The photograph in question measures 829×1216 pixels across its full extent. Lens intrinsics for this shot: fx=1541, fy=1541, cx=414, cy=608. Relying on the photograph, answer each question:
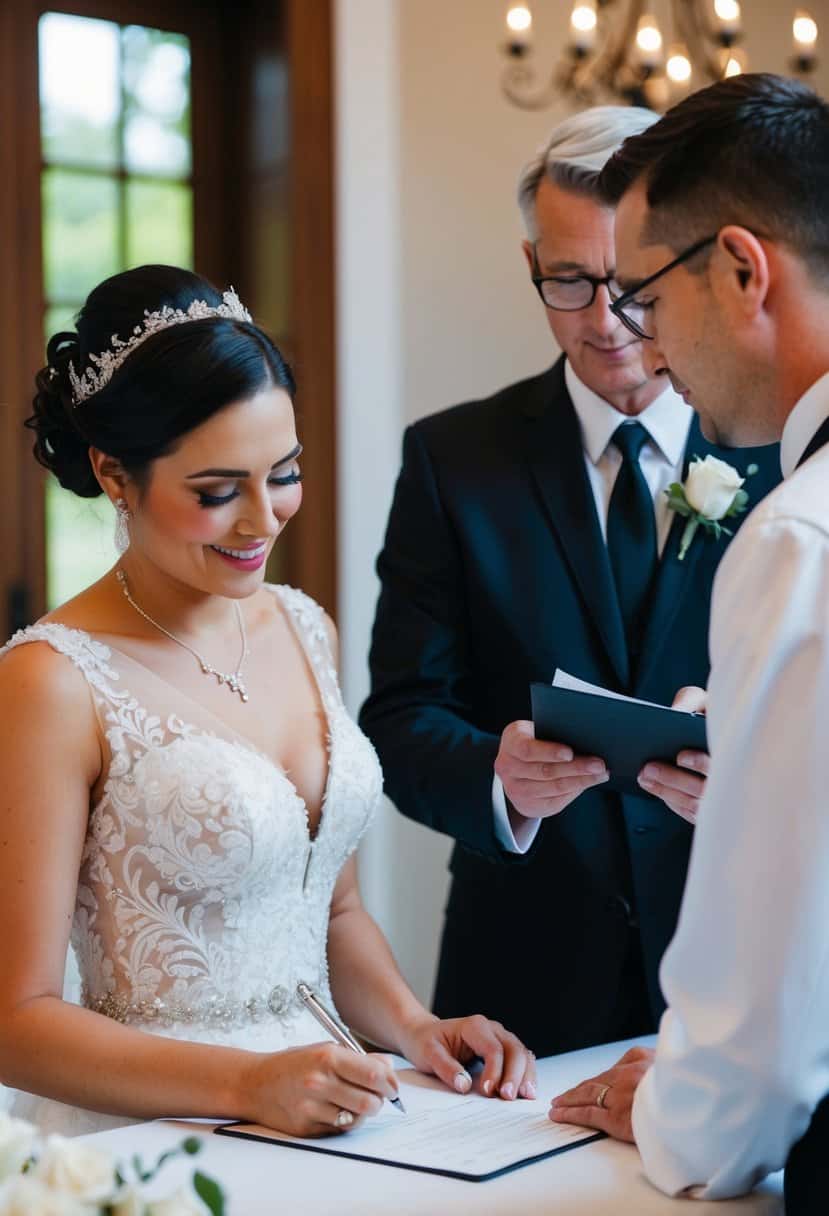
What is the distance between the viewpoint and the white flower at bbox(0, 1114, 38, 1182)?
3.34 feet

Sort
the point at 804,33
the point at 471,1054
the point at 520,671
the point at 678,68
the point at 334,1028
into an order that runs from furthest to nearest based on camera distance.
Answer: the point at 678,68 < the point at 804,33 < the point at 520,671 < the point at 471,1054 < the point at 334,1028

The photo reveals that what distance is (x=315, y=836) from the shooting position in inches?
89.4

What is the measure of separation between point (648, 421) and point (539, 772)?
0.78m

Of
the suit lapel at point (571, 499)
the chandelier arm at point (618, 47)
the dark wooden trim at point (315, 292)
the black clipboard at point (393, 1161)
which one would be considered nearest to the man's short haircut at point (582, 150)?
the suit lapel at point (571, 499)

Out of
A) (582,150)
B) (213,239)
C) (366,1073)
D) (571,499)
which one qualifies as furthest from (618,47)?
(366,1073)

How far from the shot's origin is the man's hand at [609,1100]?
5.42 feet

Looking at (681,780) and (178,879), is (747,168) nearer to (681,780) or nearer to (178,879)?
(681,780)

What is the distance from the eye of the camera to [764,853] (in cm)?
128

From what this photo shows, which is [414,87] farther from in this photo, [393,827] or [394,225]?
[393,827]

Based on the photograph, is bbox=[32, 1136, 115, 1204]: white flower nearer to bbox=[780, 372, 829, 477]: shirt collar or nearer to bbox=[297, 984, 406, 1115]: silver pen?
bbox=[297, 984, 406, 1115]: silver pen

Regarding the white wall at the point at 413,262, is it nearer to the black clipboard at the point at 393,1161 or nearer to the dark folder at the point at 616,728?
the dark folder at the point at 616,728

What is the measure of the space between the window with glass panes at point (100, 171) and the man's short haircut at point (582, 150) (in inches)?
75.8

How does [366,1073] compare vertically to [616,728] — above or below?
below

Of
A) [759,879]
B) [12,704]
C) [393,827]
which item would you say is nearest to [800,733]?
[759,879]
